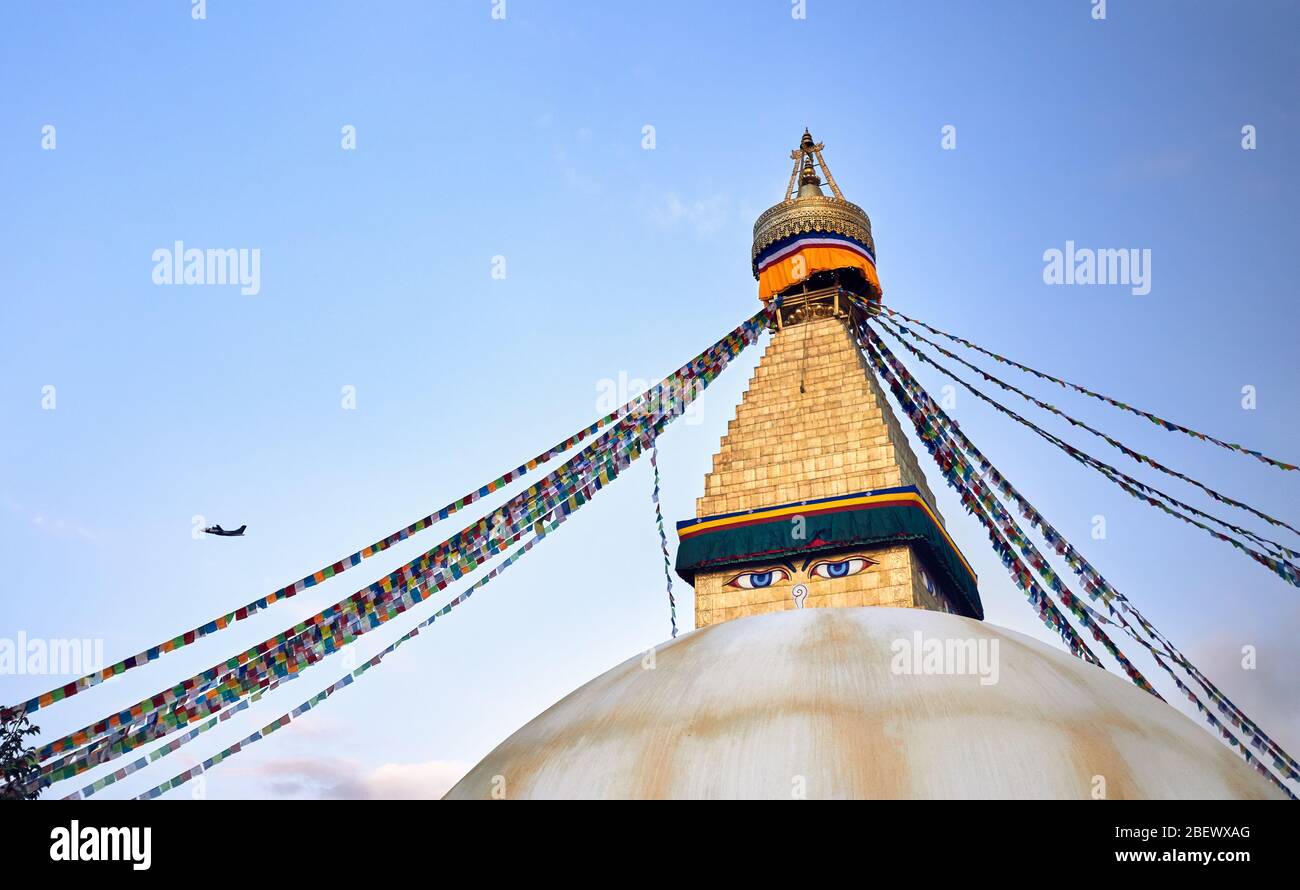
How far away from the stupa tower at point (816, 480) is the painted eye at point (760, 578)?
0.02 metres

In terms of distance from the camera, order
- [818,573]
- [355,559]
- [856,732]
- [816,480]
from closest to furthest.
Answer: [856,732]
[355,559]
[818,573]
[816,480]

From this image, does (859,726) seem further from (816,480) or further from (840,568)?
(816,480)

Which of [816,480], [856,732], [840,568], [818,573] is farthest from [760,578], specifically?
[856,732]

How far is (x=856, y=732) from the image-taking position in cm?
374

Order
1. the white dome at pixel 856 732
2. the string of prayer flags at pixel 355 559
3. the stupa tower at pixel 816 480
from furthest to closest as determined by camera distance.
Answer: the stupa tower at pixel 816 480
the string of prayer flags at pixel 355 559
the white dome at pixel 856 732

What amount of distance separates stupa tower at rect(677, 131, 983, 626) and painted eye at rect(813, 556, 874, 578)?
15 mm

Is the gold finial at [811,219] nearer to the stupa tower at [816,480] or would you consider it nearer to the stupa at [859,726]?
the stupa tower at [816,480]

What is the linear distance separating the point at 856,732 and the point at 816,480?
10454 millimetres

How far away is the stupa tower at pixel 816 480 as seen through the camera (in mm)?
13211

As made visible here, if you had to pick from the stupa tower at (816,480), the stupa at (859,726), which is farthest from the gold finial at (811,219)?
the stupa at (859,726)

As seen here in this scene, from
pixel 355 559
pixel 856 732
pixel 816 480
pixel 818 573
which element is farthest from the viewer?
pixel 816 480
